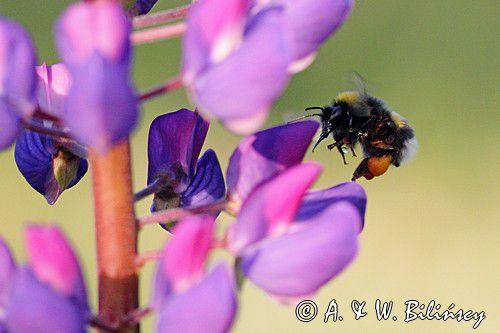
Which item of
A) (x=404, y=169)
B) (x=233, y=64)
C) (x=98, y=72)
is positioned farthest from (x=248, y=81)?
Result: (x=404, y=169)

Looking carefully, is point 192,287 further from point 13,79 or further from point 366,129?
point 366,129

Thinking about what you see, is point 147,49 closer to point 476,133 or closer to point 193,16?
point 476,133

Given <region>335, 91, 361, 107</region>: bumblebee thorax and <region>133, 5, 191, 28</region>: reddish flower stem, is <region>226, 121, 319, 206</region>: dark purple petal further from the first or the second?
<region>335, 91, 361, 107</region>: bumblebee thorax

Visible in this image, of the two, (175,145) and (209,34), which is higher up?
(209,34)

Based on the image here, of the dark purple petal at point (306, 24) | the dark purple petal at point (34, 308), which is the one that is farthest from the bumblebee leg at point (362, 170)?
the dark purple petal at point (34, 308)

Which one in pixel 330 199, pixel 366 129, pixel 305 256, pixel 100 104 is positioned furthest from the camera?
pixel 366 129

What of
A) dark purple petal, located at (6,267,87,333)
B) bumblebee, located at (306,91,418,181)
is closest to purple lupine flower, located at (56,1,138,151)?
dark purple petal, located at (6,267,87,333)
